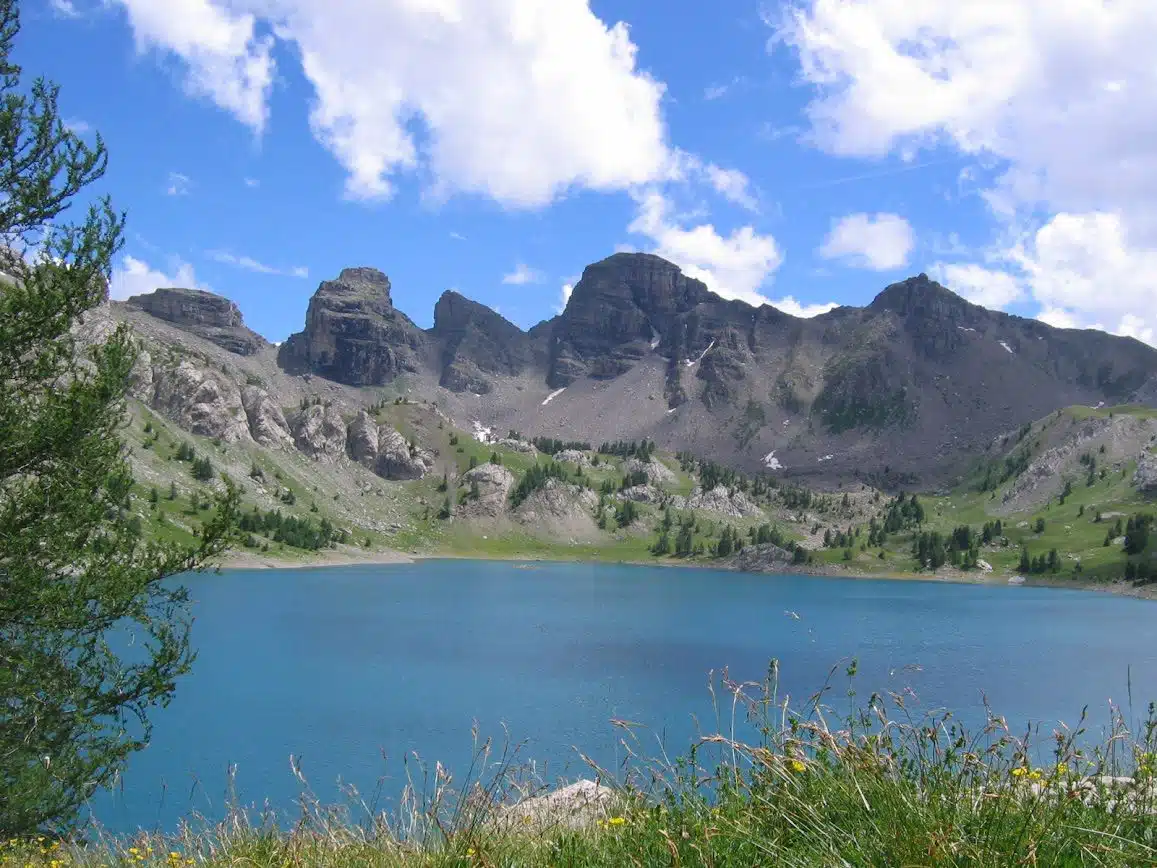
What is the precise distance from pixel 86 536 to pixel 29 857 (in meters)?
5.83

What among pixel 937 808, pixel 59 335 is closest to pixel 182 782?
pixel 59 335

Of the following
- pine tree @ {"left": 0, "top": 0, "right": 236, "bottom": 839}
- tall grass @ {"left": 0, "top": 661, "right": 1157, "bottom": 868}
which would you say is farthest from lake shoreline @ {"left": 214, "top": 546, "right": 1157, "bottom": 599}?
tall grass @ {"left": 0, "top": 661, "right": 1157, "bottom": 868}

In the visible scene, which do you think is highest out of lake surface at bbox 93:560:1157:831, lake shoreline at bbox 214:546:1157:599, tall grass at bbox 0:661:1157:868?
tall grass at bbox 0:661:1157:868

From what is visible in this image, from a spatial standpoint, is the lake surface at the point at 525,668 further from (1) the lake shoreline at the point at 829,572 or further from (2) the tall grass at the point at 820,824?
(1) the lake shoreline at the point at 829,572

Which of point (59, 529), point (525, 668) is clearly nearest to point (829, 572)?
point (525, 668)

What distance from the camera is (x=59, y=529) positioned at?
13461mm

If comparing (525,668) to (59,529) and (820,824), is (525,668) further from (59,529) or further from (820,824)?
(820,824)

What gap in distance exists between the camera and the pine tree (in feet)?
42.5

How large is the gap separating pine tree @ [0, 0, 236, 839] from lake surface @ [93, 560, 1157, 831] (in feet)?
9.69

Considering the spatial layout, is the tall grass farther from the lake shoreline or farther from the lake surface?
the lake shoreline

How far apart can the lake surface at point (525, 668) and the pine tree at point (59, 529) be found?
295 centimetres

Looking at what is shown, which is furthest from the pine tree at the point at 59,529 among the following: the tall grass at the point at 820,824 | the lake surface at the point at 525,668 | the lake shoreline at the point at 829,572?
the lake shoreline at the point at 829,572

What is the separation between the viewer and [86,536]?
1416 centimetres

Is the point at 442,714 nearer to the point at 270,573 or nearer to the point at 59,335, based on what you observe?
the point at 59,335
